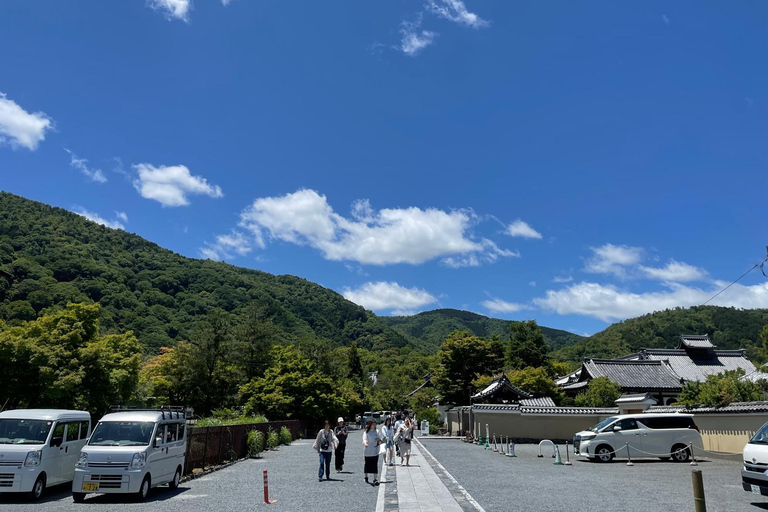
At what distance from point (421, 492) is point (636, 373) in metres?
33.6

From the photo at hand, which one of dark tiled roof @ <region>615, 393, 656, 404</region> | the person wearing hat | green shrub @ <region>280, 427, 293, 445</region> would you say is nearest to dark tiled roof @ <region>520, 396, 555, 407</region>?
dark tiled roof @ <region>615, 393, 656, 404</region>

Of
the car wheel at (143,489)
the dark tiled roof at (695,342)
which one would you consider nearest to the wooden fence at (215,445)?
the car wheel at (143,489)

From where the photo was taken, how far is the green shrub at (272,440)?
26.0 metres

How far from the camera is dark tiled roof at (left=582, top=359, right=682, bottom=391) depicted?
38.1 meters

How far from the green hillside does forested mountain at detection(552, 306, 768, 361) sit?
2243 inches

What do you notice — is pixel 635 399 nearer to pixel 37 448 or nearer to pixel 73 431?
pixel 73 431

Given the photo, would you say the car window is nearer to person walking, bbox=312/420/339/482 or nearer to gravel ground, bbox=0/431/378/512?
gravel ground, bbox=0/431/378/512

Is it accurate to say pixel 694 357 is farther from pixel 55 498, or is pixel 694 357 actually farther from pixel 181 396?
pixel 55 498

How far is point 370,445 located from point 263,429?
13164 mm

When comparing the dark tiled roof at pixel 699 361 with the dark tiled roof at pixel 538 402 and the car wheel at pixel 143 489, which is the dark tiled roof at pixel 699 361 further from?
the car wheel at pixel 143 489

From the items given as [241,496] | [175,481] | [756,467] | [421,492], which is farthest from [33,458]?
[756,467]

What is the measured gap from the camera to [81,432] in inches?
519

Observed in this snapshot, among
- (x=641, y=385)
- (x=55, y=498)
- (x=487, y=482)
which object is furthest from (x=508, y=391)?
(x=55, y=498)

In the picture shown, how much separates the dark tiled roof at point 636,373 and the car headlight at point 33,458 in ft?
117
